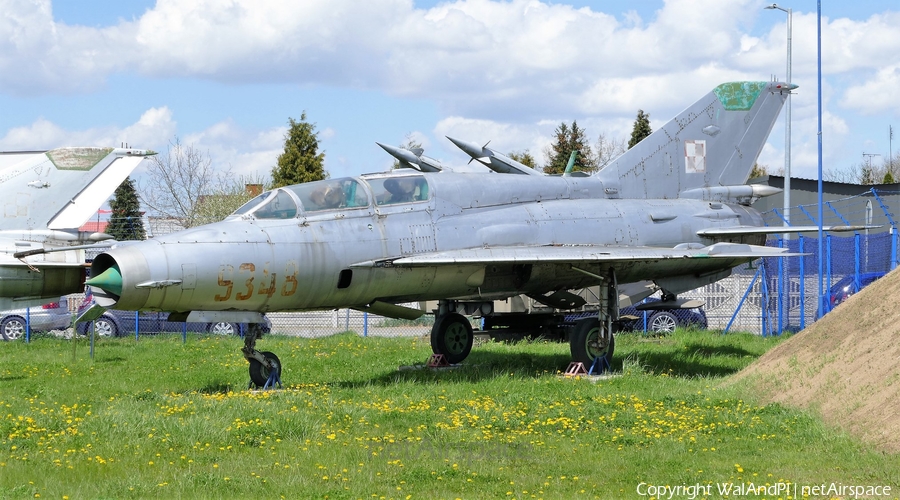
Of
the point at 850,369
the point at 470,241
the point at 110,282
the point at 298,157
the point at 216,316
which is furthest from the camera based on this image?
the point at 298,157

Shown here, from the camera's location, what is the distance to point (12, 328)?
973 inches

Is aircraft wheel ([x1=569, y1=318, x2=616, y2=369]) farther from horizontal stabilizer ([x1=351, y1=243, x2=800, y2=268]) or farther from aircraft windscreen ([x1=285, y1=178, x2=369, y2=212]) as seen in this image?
aircraft windscreen ([x1=285, y1=178, x2=369, y2=212])

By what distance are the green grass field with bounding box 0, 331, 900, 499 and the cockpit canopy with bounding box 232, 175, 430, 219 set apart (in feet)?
7.93

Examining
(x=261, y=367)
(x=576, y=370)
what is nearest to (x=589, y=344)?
(x=576, y=370)

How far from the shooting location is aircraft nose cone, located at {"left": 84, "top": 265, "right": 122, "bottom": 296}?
11195 millimetres

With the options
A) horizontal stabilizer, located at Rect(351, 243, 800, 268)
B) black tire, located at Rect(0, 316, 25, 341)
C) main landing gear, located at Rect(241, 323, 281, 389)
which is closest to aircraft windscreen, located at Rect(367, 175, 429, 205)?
horizontal stabilizer, located at Rect(351, 243, 800, 268)

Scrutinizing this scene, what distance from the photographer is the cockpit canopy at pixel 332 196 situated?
12.9 m

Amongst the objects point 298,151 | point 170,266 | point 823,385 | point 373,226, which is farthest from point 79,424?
point 298,151

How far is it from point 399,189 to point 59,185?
6831 mm

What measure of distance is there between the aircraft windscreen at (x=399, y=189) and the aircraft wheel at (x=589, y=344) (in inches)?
127

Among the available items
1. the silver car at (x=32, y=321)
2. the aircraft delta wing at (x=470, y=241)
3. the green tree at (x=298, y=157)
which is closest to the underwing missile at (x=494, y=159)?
the aircraft delta wing at (x=470, y=241)

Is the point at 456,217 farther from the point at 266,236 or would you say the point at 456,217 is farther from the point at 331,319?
the point at 331,319

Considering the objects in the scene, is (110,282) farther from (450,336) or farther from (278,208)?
(450,336)

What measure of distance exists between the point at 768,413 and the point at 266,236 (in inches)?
252
